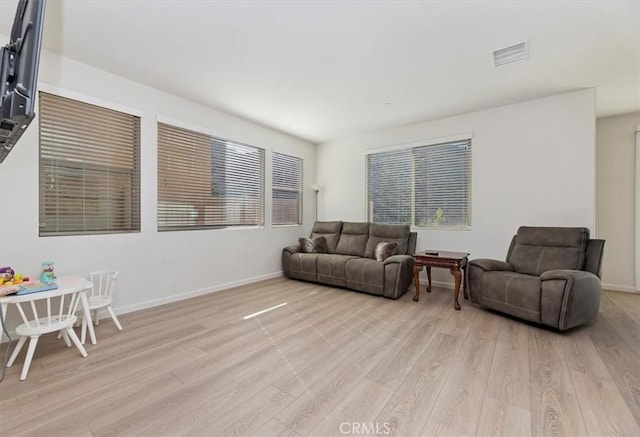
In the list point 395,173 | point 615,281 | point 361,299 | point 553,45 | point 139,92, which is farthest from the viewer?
point 395,173

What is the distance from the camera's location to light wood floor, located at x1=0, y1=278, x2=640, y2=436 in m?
1.51

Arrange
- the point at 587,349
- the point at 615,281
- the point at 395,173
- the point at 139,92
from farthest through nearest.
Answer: the point at 395,173
the point at 615,281
the point at 139,92
the point at 587,349

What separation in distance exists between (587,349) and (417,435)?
193 centimetres

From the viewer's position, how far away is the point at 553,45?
2574 mm

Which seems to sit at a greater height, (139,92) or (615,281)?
(139,92)

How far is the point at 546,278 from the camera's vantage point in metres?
2.71

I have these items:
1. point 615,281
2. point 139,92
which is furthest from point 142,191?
point 615,281

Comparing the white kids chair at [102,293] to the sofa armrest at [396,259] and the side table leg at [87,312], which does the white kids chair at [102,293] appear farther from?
the sofa armrest at [396,259]

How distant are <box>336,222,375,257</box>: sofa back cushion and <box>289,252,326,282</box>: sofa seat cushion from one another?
1.63 ft

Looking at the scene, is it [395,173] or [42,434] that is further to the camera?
[395,173]

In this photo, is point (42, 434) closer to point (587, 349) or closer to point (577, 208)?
point (587, 349)

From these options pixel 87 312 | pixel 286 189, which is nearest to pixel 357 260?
pixel 286 189

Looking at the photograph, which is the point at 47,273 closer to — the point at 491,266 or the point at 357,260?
the point at 357,260

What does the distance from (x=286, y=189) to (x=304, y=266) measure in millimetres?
1583
